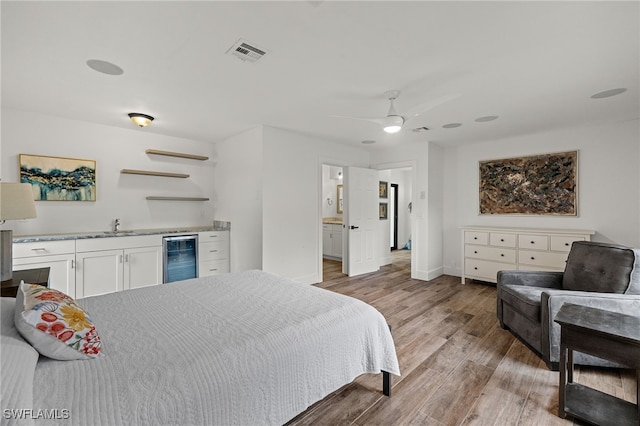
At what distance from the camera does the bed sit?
37.4 inches

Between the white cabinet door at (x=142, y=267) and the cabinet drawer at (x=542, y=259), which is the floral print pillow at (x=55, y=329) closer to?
the white cabinet door at (x=142, y=267)

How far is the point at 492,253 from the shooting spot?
452cm

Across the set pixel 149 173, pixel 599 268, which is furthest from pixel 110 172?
pixel 599 268

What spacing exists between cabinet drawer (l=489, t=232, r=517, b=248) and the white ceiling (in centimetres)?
174

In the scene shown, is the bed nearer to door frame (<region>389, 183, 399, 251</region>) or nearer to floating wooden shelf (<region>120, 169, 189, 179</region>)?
floating wooden shelf (<region>120, 169, 189, 179</region>)

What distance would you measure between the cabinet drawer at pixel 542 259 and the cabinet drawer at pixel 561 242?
0.08 metres

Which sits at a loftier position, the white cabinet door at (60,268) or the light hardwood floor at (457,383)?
the white cabinet door at (60,268)

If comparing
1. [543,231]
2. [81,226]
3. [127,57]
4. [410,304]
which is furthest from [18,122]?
[543,231]

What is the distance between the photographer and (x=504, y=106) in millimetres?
3230

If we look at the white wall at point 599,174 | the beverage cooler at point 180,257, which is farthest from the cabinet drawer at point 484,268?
the beverage cooler at point 180,257

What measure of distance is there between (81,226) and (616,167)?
737 cm

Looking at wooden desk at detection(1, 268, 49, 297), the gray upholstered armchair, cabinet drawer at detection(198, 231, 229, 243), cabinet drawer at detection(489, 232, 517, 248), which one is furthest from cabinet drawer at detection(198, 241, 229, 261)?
cabinet drawer at detection(489, 232, 517, 248)

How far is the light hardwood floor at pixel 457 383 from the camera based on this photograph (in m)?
1.74

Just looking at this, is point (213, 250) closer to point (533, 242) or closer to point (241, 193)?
point (241, 193)
